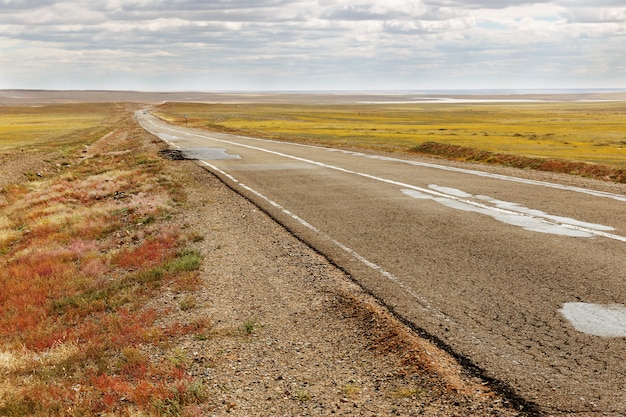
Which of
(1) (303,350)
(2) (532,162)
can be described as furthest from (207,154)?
(1) (303,350)

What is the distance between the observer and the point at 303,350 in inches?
258

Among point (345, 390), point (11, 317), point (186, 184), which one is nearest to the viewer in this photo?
point (345, 390)

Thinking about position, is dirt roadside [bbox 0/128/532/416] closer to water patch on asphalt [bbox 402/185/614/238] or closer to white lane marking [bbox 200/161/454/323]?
white lane marking [bbox 200/161/454/323]

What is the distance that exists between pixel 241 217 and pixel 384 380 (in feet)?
28.7

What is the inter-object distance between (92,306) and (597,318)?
285 inches

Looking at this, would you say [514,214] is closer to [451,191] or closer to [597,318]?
[451,191]

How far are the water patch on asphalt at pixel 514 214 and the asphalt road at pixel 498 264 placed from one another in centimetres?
2

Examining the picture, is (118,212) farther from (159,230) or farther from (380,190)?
(380,190)

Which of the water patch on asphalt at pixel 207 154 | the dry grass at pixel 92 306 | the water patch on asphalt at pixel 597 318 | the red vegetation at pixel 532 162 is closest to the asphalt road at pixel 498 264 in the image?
the water patch on asphalt at pixel 597 318

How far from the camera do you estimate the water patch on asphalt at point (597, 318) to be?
6414 millimetres

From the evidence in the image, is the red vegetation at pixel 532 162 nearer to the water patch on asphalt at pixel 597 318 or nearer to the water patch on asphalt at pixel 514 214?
the water patch on asphalt at pixel 514 214

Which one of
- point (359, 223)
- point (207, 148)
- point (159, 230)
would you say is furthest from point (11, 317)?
point (207, 148)

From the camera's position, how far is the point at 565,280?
8.20m

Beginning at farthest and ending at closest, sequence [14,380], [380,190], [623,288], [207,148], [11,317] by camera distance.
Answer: [207,148], [380,190], [11,317], [623,288], [14,380]
